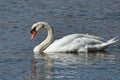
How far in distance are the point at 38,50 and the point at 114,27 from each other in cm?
353

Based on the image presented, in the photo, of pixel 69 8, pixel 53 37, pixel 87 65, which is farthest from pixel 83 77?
pixel 69 8

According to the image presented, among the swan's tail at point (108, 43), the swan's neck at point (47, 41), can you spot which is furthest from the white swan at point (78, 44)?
the swan's neck at point (47, 41)

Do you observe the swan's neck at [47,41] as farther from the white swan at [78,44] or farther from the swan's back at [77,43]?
the swan's back at [77,43]

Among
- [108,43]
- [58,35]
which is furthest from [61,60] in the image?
[58,35]

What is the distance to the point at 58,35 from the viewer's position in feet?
79.5

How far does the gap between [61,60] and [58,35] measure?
3.49 metres

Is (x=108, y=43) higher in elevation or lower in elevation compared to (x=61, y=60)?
higher

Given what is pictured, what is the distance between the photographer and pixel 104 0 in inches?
1190

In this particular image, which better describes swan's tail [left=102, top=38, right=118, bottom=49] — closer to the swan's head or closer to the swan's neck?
the swan's neck

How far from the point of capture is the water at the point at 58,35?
62.0ft

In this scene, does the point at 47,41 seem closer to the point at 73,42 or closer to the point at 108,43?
the point at 73,42

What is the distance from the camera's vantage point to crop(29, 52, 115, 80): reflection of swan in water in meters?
19.2

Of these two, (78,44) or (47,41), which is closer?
(78,44)

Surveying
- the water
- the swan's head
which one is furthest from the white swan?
the swan's head
